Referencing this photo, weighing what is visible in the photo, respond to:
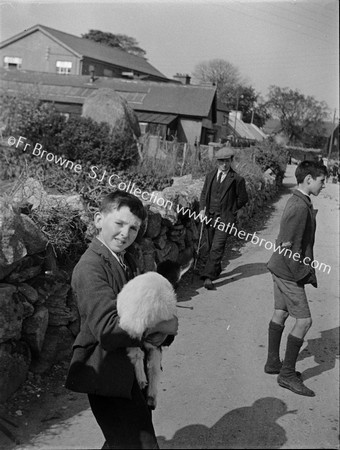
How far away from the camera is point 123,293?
1506 millimetres

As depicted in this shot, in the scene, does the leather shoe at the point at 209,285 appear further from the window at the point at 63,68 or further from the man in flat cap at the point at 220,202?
the window at the point at 63,68

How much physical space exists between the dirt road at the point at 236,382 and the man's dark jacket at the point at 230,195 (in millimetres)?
285

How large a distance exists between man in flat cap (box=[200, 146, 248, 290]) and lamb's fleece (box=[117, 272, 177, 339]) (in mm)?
3751

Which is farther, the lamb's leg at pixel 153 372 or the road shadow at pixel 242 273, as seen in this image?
the road shadow at pixel 242 273

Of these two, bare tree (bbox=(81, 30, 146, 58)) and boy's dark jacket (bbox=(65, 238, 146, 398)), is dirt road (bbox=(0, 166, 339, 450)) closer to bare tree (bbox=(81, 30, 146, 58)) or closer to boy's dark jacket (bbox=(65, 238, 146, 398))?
boy's dark jacket (bbox=(65, 238, 146, 398))

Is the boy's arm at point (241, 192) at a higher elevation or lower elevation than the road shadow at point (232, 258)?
higher

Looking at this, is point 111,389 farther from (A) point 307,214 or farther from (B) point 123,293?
(A) point 307,214

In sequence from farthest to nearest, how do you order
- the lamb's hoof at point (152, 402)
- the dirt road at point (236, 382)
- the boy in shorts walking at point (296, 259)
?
the boy in shorts walking at point (296, 259), the lamb's hoof at point (152, 402), the dirt road at point (236, 382)

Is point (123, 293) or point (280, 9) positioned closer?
point (123, 293)

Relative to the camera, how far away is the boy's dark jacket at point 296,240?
3307 millimetres

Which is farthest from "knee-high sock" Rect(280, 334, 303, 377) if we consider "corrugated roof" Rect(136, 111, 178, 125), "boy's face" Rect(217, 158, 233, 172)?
"corrugated roof" Rect(136, 111, 178, 125)


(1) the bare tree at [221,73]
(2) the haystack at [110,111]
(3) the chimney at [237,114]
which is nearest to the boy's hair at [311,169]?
(1) the bare tree at [221,73]

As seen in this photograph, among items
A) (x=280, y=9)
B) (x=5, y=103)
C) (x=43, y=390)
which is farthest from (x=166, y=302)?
(x=5, y=103)

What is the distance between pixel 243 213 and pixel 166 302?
4359 mm
